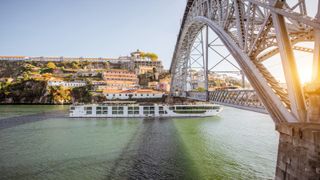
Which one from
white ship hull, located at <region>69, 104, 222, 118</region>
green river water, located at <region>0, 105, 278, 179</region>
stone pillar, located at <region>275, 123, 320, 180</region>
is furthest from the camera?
white ship hull, located at <region>69, 104, 222, 118</region>

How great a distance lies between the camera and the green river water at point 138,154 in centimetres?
1398

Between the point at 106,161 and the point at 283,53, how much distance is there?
14005mm

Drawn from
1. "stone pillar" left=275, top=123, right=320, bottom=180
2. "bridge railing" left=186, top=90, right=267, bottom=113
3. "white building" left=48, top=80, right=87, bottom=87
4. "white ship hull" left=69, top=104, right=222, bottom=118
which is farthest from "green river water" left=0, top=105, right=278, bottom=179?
"white building" left=48, top=80, right=87, bottom=87

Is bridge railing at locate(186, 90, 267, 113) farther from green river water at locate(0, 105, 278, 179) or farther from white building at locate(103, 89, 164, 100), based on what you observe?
white building at locate(103, 89, 164, 100)

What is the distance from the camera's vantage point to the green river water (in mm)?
13984

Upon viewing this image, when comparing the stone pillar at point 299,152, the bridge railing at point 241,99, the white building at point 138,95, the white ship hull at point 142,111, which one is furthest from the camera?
the white building at point 138,95

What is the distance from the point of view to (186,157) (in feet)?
56.9

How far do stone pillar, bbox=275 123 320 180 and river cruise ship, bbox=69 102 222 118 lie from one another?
120 feet

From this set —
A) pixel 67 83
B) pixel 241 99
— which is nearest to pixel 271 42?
pixel 241 99

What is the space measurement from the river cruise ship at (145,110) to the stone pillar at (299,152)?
36.5 meters

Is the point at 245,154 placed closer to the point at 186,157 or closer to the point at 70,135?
the point at 186,157

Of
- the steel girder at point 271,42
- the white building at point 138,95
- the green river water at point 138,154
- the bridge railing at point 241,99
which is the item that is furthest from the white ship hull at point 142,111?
the steel girder at point 271,42

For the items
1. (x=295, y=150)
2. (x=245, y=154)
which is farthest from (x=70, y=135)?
(x=295, y=150)

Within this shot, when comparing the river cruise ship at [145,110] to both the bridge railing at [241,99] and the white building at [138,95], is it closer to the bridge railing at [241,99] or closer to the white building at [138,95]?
the white building at [138,95]
